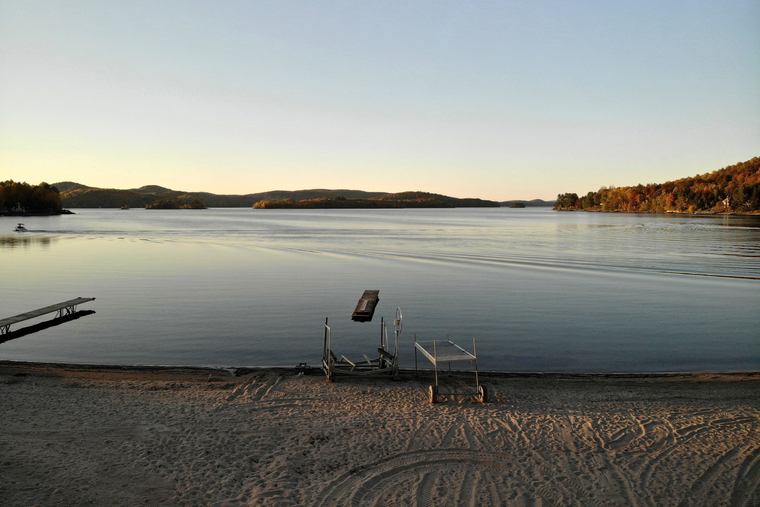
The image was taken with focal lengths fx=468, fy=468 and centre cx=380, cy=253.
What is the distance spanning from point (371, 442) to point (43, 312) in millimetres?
16703

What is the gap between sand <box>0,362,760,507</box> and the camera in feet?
20.9

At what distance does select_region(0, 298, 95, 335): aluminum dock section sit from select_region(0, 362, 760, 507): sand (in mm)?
6501

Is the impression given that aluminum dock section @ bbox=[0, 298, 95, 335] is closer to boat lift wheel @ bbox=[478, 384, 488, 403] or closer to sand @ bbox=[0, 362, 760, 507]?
sand @ bbox=[0, 362, 760, 507]

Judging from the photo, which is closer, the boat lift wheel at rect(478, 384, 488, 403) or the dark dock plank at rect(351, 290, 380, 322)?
the boat lift wheel at rect(478, 384, 488, 403)

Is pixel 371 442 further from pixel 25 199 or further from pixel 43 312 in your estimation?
pixel 25 199

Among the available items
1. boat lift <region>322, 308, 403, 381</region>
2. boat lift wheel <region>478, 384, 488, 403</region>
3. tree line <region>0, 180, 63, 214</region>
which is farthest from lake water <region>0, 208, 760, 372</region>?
tree line <region>0, 180, 63, 214</region>

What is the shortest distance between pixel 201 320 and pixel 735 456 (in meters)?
16.7

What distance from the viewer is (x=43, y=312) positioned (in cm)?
1827

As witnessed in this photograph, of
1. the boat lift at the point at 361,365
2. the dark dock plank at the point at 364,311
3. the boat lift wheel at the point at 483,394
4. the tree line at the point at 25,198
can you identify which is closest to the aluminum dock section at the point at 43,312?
the dark dock plank at the point at 364,311

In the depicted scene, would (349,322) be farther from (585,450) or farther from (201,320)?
(585,450)

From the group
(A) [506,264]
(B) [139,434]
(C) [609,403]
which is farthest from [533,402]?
(A) [506,264]

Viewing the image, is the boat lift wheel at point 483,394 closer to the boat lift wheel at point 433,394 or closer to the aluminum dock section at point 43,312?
the boat lift wheel at point 433,394

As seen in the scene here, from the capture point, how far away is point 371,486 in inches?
256

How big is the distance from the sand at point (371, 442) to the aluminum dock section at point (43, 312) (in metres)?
6.50
